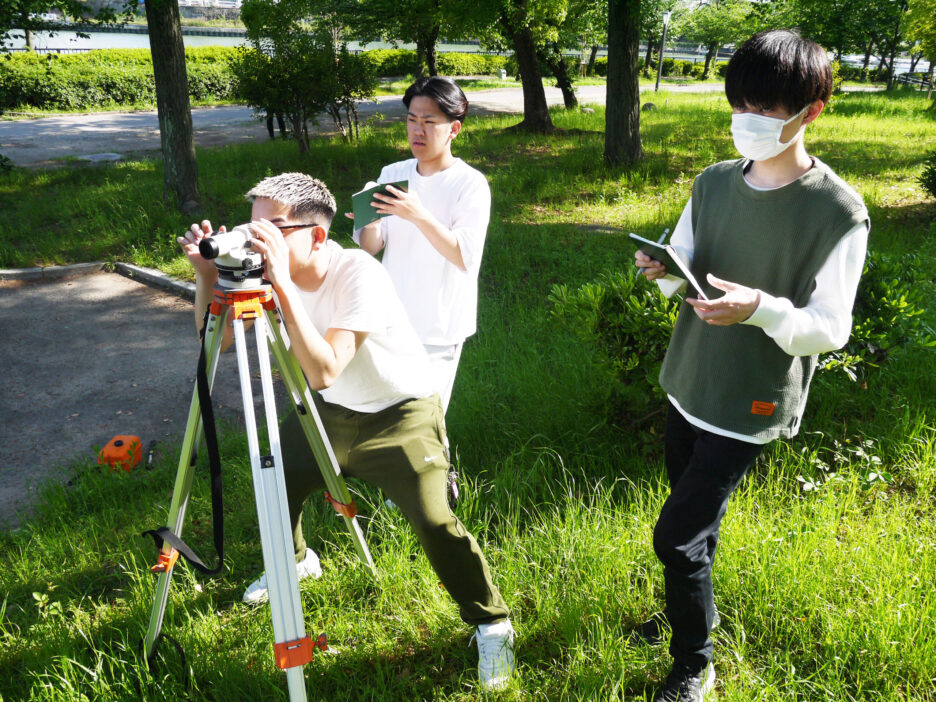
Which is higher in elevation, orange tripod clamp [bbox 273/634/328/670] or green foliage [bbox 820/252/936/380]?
green foliage [bbox 820/252/936/380]

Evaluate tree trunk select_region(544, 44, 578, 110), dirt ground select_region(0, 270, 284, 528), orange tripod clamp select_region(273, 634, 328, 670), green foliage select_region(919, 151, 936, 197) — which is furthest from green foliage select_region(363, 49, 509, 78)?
orange tripod clamp select_region(273, 634, 328, 670)

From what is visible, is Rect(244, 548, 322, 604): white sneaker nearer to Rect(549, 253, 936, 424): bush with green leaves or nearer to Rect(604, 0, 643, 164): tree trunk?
Rect(549, 253, 936, 424): bush with green leaves

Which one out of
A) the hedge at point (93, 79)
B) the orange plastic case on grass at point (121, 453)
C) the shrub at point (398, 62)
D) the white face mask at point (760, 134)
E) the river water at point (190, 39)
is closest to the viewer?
the white face mask at point (760, 134)

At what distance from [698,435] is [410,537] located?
1456 millimetres

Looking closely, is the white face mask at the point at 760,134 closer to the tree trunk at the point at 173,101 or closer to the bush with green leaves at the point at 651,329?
the bush with green leaves at the point at 651,329

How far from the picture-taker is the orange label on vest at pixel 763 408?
2.12 meters

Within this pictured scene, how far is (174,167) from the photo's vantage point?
9.40 metres

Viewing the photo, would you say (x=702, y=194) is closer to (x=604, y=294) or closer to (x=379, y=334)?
(x=379, y=334)

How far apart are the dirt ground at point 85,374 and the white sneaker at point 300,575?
161 centimetres

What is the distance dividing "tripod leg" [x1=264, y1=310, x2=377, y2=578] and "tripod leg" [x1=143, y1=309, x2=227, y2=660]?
167mm

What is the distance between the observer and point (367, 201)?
2.93m

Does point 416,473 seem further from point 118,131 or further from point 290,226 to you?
point 118,131

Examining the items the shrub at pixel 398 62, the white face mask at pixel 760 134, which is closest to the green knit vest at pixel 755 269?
the white face mask at pixel 760 134

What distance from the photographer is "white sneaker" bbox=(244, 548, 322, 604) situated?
3062mm
